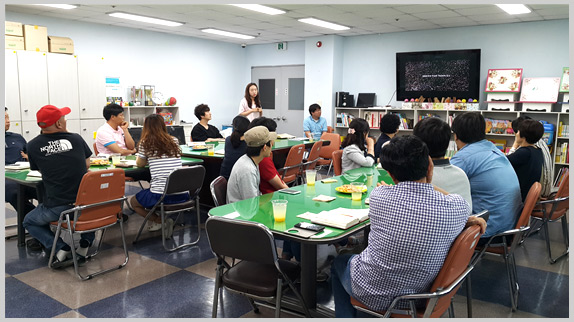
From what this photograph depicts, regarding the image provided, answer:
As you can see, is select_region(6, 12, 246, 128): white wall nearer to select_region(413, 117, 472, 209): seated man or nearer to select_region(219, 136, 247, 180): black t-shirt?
select_region(219, 136, 247, 180): black t-shirt

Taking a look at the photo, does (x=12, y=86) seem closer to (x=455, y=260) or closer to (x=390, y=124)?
(x=390, y=124)

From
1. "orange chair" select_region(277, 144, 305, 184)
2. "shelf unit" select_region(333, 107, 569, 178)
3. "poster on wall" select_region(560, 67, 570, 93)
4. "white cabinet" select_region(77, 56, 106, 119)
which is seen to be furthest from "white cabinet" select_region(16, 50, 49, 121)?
"poster on wall" select_region(560, 67, 570, 93)

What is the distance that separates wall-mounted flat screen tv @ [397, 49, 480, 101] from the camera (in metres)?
8.31

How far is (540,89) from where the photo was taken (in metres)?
7.62

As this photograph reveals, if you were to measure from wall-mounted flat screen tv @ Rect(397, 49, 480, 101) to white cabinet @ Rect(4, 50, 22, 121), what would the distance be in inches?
272

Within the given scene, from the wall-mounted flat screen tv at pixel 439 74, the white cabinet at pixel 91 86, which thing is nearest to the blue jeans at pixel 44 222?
the white cabinet at pixel 91 86

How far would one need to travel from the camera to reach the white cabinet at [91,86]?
7883 millimetres

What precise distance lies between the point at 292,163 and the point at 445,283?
3.58 m

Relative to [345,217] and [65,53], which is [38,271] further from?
[65,53]

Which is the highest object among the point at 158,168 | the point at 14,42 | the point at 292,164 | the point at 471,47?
the point at 471,47

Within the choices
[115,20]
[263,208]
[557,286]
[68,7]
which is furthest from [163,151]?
[115,20]

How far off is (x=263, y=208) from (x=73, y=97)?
625 cm

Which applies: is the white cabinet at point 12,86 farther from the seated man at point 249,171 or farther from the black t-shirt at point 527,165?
the black t-shirt at point 527,165

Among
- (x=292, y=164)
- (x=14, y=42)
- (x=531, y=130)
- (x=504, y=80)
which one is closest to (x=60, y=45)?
(x=14, y=42)
